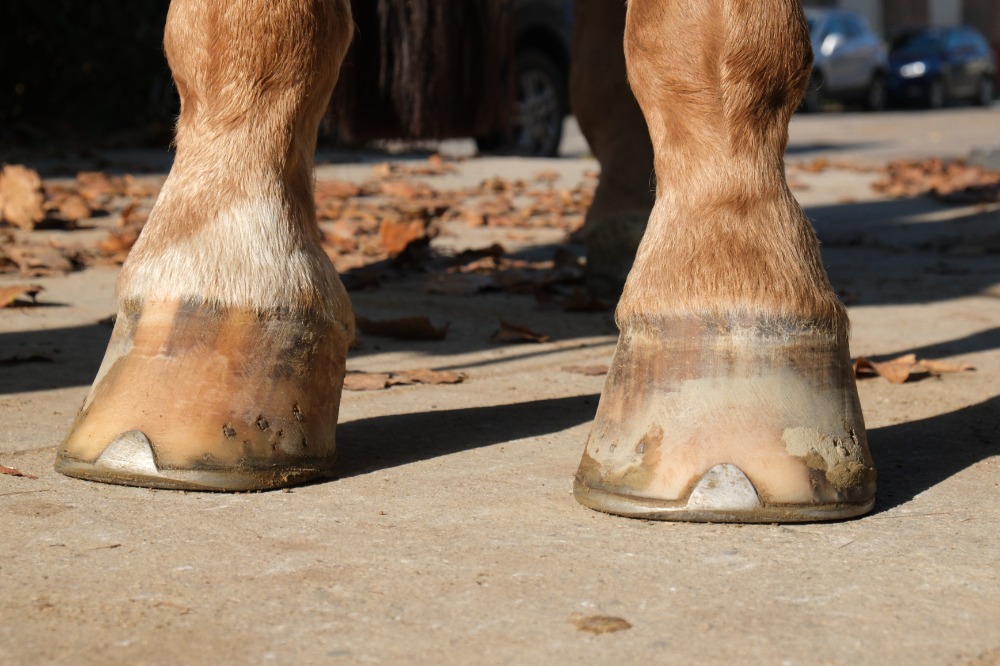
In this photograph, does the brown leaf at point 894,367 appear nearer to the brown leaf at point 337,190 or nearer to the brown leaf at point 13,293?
the brown leaf at point 13,293

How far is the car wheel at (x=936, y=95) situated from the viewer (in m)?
25.5

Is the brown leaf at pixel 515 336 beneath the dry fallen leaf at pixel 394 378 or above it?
beneath

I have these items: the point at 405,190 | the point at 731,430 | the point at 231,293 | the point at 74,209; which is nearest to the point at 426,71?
the point at 231,293

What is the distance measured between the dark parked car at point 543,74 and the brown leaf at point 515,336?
7155 mm

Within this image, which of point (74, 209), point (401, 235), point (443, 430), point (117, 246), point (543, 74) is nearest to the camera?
point (443, 430)

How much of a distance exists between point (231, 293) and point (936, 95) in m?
25.8

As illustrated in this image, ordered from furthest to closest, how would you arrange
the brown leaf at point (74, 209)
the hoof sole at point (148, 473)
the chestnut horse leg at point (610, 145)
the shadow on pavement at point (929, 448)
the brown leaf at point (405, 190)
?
the brown leaf at point (405, 190) → the brown leaf at point (74, 209) → the chestnut horse leg at point (610, 145) → the shadow on pavement at point (929, 448) → the hoof sole at point (148, 473)

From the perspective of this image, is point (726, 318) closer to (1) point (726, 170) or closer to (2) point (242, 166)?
(1) point (726, 170)

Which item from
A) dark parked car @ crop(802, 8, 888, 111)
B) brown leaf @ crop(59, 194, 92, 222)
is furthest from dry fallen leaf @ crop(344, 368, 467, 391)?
dark parked car @ crop(802, 8, 888, 111)

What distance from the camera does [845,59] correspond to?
23.6 meters

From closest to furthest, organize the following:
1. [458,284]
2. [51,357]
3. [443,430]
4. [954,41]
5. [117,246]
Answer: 1. [443,430]
2. [51,357]
3. [458,284]
4. [117,246]
5. [954,41]

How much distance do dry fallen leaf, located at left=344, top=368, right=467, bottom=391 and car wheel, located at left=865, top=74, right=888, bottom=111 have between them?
23260 mm

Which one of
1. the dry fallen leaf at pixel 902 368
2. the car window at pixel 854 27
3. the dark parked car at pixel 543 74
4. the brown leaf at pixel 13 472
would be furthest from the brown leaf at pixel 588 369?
the car window at pixel 854 27

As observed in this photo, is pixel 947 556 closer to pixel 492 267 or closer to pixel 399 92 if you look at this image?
pixel 399 92
